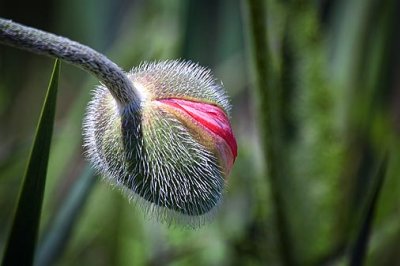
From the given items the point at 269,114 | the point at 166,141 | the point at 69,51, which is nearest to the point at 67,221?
the point at 269,114

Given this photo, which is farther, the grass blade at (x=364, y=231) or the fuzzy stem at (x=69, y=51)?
the grass blade at (x=364, y=231)

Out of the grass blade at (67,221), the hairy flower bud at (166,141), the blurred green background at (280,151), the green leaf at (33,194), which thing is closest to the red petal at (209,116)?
the hairy flower bud at (166,141)

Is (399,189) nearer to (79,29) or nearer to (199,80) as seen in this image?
(199,80)

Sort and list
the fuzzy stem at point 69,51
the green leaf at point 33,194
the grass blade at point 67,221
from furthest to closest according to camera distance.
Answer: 1. the grass blade at point 67,221
2. the green leaf at point 33,194
3. the fuzzy stem at point 69,51

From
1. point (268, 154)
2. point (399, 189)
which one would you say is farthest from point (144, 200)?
point (399, 189)

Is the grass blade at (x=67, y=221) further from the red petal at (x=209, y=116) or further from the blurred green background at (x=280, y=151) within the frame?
→ the red petal at (x=209, y=116)

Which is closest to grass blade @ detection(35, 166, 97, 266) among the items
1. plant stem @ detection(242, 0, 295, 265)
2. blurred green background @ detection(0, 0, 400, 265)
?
blurred green background @ detection(0, 0, 400, 265)

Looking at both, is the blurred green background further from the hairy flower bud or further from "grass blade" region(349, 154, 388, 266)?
the hairy flower bud

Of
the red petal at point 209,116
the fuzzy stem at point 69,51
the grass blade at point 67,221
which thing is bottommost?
the grass blade at point 67,221
